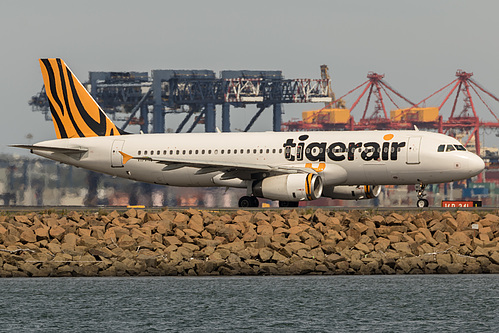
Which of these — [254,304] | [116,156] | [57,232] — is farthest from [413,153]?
[254,304]

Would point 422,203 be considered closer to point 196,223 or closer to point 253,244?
point 196,223

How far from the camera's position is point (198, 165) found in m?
43.5

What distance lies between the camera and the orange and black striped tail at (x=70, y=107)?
4928 centimetres

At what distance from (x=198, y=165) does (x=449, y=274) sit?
15770mm

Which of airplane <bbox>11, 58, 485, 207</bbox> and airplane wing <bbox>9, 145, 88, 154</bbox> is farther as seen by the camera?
airplane wing <bbox>9, 145, 88, 154</bbox>

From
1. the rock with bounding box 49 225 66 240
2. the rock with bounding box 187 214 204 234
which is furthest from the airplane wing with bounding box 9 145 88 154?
the rock with bounding box 187 214 204 234

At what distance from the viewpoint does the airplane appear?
4159cm

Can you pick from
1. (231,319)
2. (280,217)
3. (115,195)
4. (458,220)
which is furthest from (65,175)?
(231,319)

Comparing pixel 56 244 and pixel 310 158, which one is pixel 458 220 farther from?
pixel 56 244

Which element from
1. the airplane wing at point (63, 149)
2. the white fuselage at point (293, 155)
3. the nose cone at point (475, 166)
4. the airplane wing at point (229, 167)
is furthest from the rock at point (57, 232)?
the nose cone at point (475, 166)

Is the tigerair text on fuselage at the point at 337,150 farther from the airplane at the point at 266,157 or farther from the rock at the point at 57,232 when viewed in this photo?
the rock at the point at 57,232

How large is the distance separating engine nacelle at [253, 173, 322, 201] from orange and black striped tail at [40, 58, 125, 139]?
10.3 metres

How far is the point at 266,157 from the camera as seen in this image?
44031 mm

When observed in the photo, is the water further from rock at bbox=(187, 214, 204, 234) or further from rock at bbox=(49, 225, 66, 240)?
rock at bbox=(187, 214, 204, 234)
